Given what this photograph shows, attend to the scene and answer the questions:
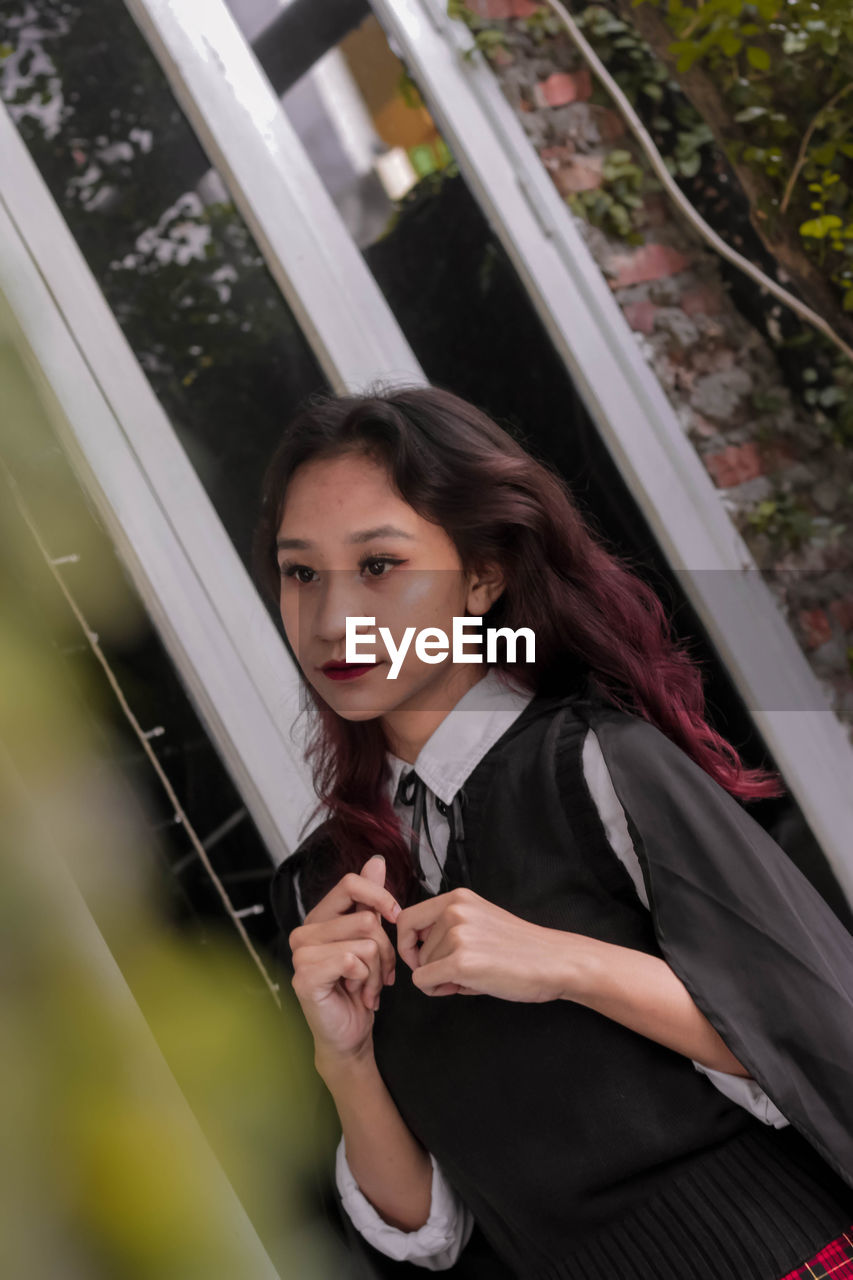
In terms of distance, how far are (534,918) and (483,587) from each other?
0.36m

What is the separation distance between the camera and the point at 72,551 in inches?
61.4

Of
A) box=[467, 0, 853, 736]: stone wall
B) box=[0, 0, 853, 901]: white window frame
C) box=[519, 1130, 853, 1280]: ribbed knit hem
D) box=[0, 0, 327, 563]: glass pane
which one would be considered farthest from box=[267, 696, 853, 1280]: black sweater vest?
box=[467, 0, 853, 736]: stone wall

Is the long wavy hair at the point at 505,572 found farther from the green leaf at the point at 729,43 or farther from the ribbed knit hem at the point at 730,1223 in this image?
the green leaf at the point at 729,43

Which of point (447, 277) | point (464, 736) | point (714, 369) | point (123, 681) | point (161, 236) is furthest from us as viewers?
point (714, 369)

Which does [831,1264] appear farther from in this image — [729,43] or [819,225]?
[729,43]

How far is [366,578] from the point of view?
41.5 inches

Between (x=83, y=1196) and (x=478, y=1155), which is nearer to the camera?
(x=83, y=1196)

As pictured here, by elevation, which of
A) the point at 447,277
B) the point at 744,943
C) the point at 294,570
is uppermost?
the point at 447,277

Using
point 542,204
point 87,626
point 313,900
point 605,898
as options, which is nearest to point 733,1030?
point 605,898

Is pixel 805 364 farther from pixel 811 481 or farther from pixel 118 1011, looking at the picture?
pixel 118 1011

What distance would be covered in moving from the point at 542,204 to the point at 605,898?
1.52 metres

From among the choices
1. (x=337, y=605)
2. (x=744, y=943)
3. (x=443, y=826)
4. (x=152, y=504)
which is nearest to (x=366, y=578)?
(x=337, y=605)

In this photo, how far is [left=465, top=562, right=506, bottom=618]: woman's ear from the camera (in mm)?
1116

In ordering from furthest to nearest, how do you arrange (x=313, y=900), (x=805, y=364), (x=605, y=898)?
(x=805, y=364)
(x=313, y=900)
(x=605, y=898)
